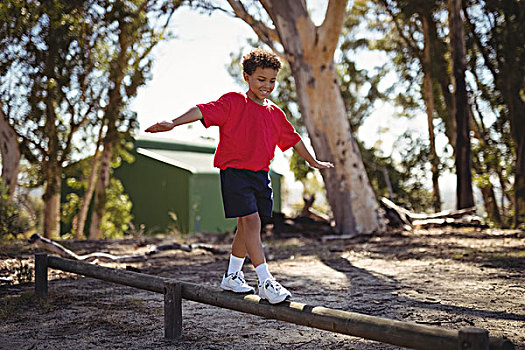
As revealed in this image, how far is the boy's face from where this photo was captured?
3.54m

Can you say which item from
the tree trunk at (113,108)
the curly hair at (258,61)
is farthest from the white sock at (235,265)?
the tree trunk at (113,108)

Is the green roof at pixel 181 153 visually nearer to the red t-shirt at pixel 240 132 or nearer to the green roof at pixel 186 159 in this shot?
the green roof at pixel 186 159

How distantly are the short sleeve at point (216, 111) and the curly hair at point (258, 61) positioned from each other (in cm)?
23

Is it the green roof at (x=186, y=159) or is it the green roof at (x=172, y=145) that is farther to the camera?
the green roof at (x=172, y=145)

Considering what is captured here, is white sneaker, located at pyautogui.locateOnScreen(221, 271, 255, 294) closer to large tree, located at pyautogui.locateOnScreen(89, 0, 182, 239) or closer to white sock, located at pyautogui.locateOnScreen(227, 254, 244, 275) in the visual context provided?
white sock, located at pyautogui.locateOnScreen(227, 254, 244, 275)

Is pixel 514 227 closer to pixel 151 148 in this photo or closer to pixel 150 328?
pixel 150 328

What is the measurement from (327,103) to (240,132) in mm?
6573

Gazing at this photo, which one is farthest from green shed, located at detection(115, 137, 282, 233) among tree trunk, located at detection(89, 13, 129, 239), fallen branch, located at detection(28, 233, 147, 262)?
fallen branch, located at detection(28, 233, 147, 262)

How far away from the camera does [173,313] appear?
3385 millimetres

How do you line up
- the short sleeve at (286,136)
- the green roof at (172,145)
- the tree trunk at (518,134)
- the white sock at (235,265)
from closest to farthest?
the white sock at (235,265) < the short sleeve at (286,136) < the tree trunk at (518,134) < the green roof at (172,145)

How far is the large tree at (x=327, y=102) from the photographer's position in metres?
9.78

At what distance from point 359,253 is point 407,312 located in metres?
3.72

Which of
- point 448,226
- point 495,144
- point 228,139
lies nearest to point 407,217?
point 448,226

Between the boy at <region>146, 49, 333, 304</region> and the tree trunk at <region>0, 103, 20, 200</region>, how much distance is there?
9.60 meters
